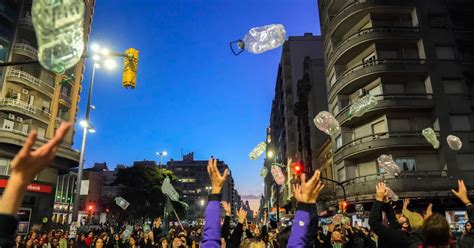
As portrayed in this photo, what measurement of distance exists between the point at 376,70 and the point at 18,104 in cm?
3073

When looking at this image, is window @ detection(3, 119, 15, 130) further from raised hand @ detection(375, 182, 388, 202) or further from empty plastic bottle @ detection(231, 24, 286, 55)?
raised hand @ detection(375, 182, 388, 202)

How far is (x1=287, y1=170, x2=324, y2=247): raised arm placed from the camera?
292 centimetres

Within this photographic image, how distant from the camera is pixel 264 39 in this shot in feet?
27.8

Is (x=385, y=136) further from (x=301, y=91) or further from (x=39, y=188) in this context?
(x=39, y=188)

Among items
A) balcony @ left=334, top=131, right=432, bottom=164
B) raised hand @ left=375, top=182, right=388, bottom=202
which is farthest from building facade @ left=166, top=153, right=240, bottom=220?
raised hand @ left=375, top=182, right=388, bottom=202

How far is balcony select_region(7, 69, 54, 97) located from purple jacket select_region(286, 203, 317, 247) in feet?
112

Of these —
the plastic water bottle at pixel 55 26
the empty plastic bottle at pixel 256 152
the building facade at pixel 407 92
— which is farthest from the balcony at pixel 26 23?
the plastic water bottle at pixel 55 26

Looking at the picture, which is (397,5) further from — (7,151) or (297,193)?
(7,151)

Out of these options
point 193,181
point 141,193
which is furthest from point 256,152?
point 193,181

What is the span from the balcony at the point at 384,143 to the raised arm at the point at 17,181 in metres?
27.6

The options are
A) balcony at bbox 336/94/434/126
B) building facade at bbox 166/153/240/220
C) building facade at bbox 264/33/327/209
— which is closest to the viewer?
balcony at bbox 336/94/434/126

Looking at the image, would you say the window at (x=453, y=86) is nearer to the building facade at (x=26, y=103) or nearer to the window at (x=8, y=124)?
the building facade at (x=26, y=103)

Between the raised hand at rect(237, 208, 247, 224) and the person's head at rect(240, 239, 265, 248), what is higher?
the raised hand at rect(237, 208, 247, 224)

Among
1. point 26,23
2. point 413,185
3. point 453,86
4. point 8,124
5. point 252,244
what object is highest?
point 26,23
